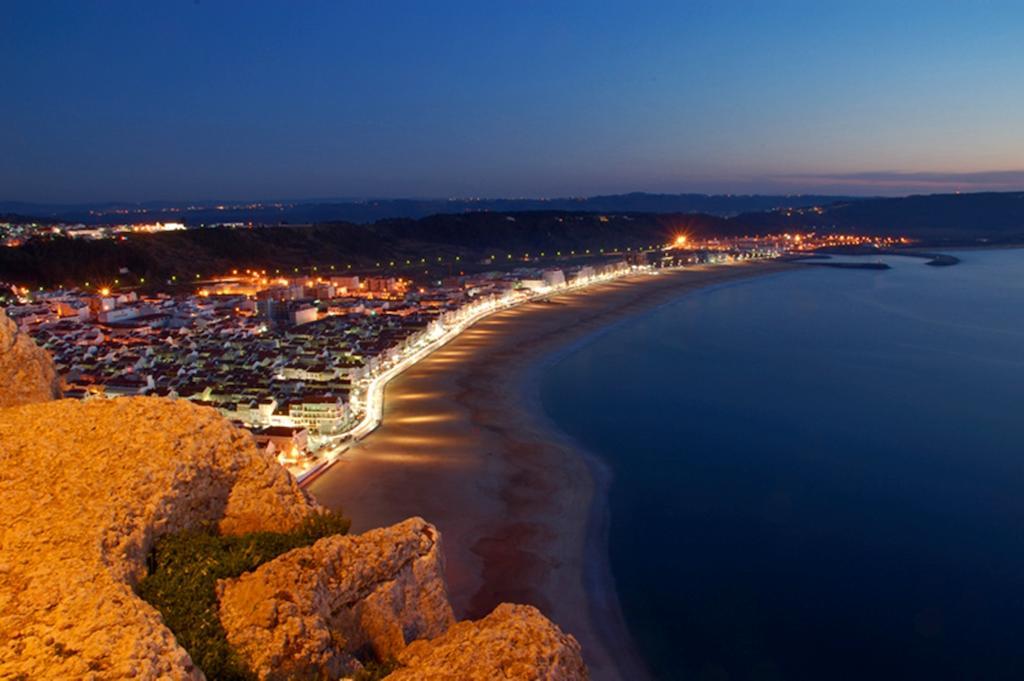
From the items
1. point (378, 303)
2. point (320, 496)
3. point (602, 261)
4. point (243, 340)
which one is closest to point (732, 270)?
point (602, 261)

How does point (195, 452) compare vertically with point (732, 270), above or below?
above

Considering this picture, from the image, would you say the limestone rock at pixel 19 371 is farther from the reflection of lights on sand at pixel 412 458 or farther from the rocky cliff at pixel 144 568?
the reflection of lights on sand at pixel 412 458

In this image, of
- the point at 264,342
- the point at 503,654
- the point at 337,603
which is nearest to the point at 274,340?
the point at 264,342

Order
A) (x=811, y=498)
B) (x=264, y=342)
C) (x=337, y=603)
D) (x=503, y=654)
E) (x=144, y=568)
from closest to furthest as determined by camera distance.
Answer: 1. (x=503, y=654)
2. (x=144, y=568)
3. (x=337, y=603)
4. (x=811, y=498)
5. (x=264, y=342)

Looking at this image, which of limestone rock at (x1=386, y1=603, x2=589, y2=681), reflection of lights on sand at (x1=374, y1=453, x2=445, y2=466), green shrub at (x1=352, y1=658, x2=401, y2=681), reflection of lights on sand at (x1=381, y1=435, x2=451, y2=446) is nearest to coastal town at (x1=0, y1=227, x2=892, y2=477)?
reflection of lights on sand at (x1=381, y1=435, x2=451, y2=446)

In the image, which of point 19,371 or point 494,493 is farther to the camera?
point 494,493

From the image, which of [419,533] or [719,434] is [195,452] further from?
[719,434]

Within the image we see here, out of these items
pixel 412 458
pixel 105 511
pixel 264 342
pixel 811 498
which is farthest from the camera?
pixel 264 342

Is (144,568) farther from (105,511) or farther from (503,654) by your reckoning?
(503,654)
